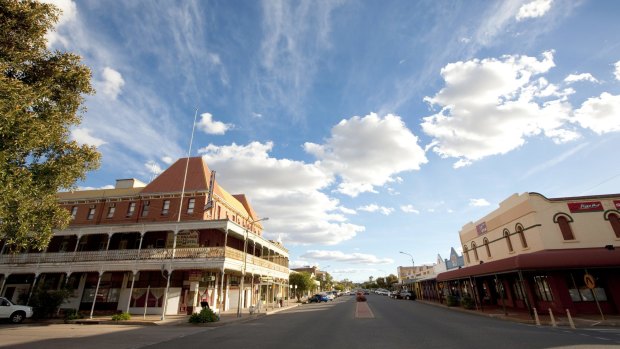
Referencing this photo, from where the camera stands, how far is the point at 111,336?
51.2 ft

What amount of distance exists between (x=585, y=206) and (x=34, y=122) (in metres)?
33.7

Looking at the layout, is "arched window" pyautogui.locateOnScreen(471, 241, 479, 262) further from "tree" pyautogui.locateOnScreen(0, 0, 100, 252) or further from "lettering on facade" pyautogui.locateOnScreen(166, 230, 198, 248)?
Answer: "tree" pyautogui.locateOnScreen(0, 0, 100, 252)

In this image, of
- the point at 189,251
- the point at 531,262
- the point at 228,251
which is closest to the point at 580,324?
the point at 531,262

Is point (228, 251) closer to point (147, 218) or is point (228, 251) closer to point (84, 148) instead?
point (147, 218)

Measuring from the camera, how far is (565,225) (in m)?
23.5

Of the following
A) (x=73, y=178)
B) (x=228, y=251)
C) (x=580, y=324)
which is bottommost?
(x=580, y=324)

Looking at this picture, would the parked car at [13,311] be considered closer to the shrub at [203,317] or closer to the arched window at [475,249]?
the shrub at [203,317]

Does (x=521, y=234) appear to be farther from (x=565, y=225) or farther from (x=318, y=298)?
(x=318, y=298)

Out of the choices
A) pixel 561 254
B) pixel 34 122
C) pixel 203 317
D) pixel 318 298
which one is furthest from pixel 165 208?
pixel 318 298

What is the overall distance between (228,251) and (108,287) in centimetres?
1294

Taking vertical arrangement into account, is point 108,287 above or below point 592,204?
below

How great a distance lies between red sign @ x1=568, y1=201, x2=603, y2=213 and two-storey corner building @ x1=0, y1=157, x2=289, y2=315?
84.9 ft

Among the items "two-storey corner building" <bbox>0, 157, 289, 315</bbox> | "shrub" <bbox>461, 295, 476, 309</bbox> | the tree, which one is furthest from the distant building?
the tree

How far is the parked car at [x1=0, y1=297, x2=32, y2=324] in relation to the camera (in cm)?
2175
